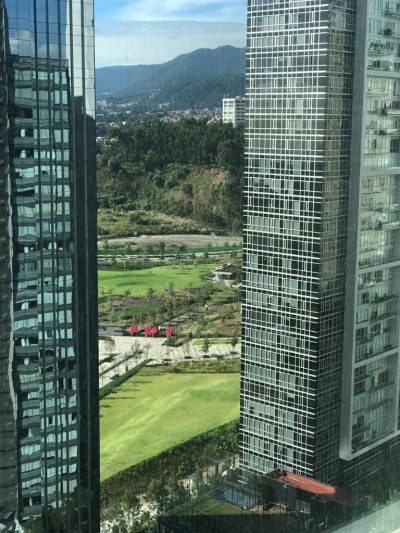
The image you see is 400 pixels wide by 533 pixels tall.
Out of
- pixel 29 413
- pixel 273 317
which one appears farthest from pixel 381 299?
pixel 29 413

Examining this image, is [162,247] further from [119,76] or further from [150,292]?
[119,76]

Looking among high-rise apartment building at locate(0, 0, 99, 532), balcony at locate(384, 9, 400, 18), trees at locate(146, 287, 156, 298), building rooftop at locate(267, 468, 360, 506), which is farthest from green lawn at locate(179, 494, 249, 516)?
balcony at locate(384, 9, 400, 18)

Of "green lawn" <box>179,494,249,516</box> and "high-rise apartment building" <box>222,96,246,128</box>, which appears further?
"high-rise apartment building" <box>222,96,246,128</box>

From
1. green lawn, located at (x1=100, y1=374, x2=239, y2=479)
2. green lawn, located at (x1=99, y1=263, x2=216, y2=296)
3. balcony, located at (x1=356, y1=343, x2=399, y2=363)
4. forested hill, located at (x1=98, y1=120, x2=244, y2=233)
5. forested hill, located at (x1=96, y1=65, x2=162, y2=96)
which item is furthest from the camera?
balcony, located at (x1=356, y1=343, x2=399, y2=363)

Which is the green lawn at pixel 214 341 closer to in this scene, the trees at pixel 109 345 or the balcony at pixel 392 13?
the trees at pixel 109 345

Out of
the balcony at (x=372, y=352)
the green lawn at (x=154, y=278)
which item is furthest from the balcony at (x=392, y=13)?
the balcony at (x=372, y=352)

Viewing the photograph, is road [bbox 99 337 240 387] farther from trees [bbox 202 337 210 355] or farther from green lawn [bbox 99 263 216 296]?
green lawn [bbox 99 263 216 296]

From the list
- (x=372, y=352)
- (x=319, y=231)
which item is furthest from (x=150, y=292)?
(x=372, y=352)
